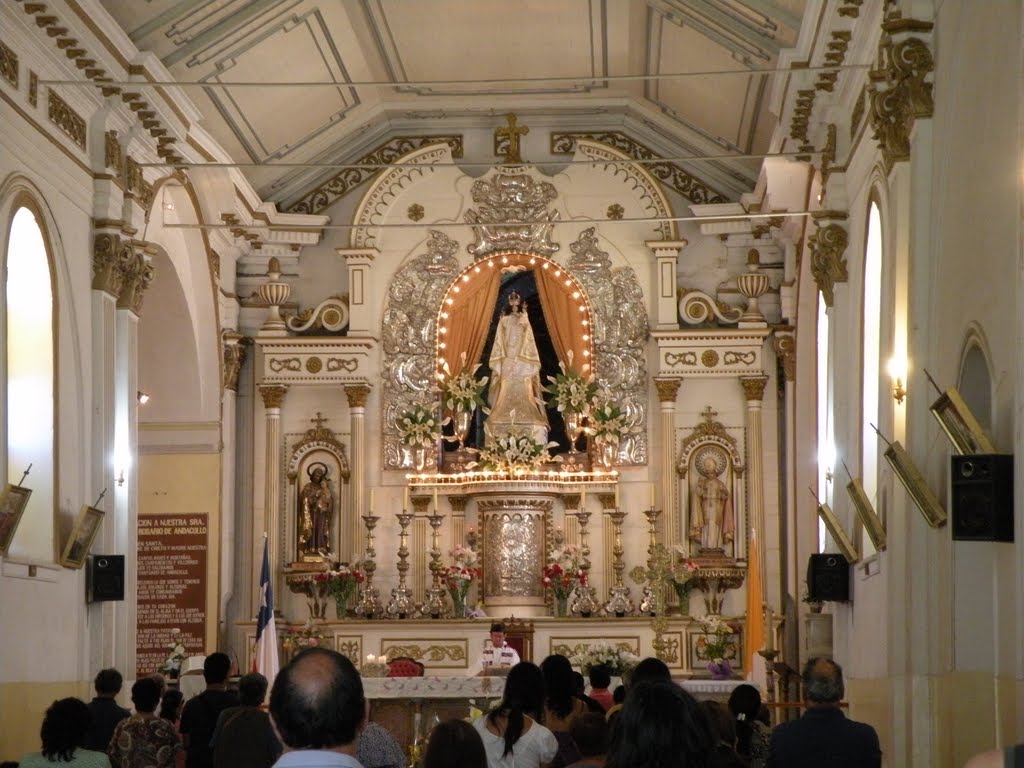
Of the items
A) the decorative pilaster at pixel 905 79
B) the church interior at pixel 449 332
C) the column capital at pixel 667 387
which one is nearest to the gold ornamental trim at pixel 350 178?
the church interior at pixel 449 332

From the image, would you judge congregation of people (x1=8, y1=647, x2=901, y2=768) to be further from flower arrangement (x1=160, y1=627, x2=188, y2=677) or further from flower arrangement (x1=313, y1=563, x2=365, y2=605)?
flower arrangement (x1=313, y1=563, x2=365, y2=605)

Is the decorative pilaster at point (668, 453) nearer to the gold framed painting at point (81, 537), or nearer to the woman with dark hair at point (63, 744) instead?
the gold framed painting at point (81, 537)

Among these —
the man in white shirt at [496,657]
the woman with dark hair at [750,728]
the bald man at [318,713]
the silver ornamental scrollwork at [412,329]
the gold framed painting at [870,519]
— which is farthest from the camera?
the silver ornamental scrollwork at [412,329]

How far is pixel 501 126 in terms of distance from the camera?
75.0ft

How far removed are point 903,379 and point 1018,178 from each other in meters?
3.66

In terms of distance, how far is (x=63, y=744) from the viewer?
26.6 ft

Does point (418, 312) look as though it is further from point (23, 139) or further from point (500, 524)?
point (23, 139)

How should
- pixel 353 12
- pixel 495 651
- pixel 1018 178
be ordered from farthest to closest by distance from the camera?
pixel 353 12
pixel 495 651
pixel 1018 178

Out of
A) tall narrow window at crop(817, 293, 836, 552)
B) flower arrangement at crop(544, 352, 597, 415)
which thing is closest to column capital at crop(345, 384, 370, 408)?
flower arrangement at crop(544, 352, 597, 415)

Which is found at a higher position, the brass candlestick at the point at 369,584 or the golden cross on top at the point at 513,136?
the golden cross on top at the point at 513,136

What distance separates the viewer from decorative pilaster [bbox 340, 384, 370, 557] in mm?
22094

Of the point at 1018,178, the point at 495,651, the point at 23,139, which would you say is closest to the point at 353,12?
the point at 23,139

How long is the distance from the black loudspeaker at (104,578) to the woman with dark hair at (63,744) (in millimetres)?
8096

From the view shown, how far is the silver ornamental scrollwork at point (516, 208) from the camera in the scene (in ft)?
74.8
